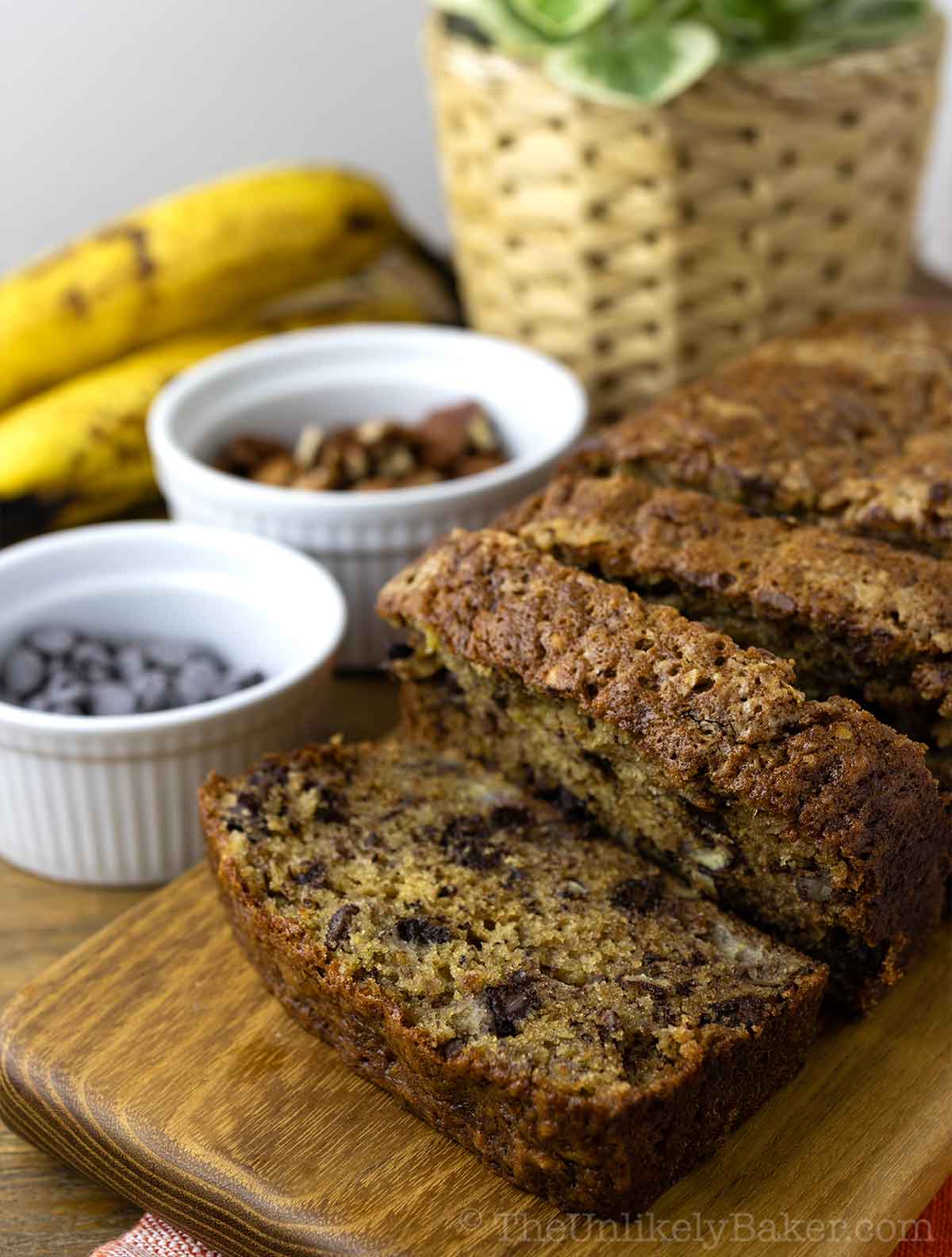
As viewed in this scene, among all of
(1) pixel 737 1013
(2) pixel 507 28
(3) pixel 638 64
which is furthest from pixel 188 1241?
(2) pixel 507 28

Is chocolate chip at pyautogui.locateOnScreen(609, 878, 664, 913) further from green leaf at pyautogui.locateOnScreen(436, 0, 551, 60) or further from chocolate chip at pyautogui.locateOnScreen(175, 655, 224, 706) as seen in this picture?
green leaf at pyautogui.locateOnScreen(436, 0, 551, 60)

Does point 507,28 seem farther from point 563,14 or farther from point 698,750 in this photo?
point 698,750

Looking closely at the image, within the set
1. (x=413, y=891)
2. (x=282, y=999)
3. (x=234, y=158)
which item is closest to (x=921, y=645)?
(x=413, y=891)

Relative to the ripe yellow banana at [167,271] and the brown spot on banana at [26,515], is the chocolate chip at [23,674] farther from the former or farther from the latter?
the ripe yellow banana at [167,271]

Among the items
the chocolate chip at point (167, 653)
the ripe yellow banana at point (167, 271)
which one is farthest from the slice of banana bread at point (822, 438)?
the ripe yellow banana at point (167, 271)

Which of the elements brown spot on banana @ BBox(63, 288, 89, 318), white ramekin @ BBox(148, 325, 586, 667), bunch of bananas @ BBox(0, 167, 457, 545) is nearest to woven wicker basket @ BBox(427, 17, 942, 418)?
white ramekin @ BBox(148, 325, 586, 667)
